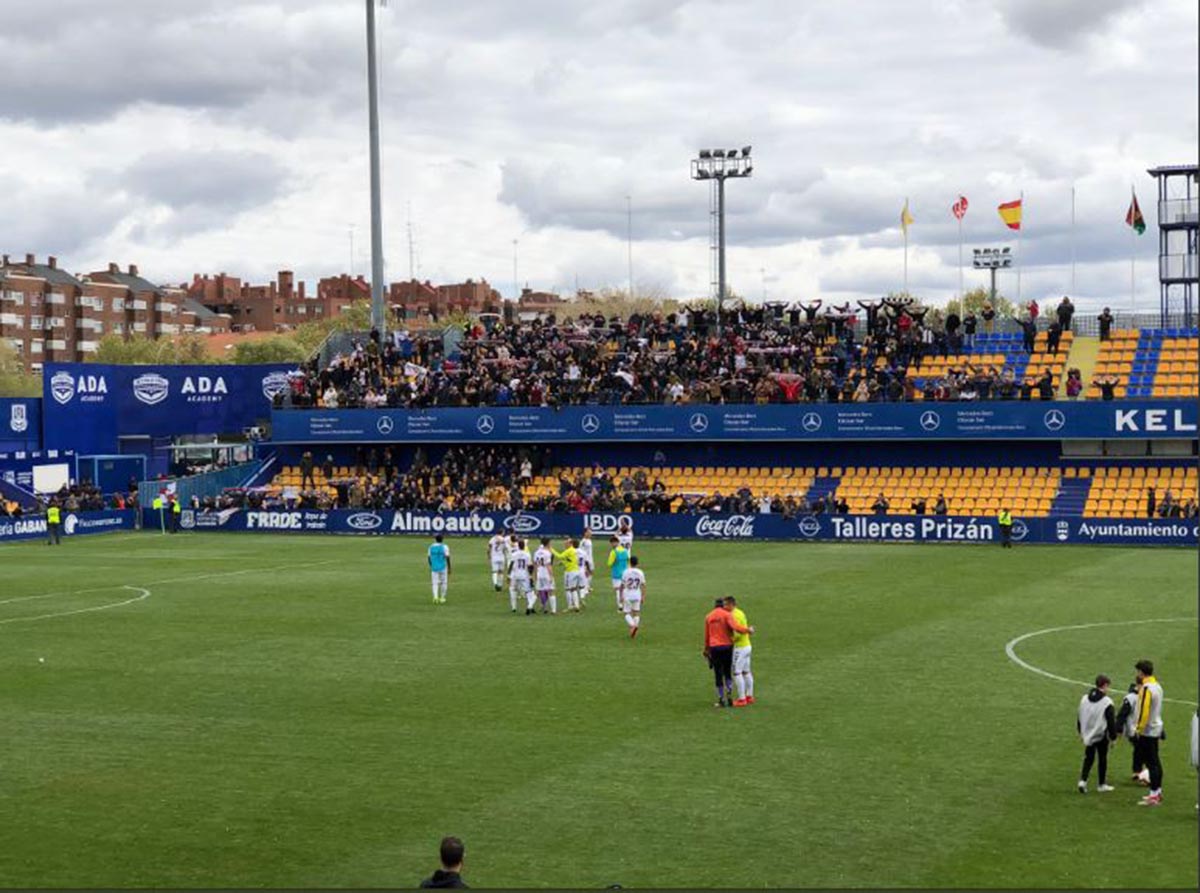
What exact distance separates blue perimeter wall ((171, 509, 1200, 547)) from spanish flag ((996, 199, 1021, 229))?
78.0 feet

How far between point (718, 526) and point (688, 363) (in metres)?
11.8

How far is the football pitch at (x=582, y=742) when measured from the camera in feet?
51.7

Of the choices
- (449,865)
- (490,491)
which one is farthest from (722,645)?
(490,491)

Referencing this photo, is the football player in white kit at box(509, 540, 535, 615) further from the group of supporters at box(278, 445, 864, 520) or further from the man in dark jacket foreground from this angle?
the man in dark jacket foreground

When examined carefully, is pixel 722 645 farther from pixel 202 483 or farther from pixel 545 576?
pixel 202 483

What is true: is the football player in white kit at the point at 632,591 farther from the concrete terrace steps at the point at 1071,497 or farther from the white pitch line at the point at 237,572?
the concrete terrace steps at the point at 1071,497

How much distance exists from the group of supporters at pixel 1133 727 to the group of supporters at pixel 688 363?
42.7 meters

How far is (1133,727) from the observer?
1786cm

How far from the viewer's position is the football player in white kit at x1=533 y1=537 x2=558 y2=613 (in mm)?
35125

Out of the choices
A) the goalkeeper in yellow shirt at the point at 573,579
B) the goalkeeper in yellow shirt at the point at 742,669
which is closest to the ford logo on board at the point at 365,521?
the goalkeeper in yellow shirt at the point at 573,579

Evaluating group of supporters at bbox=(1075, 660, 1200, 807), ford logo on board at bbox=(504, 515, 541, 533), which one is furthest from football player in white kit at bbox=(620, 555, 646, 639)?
ford logo on board at bbox=(504, 515, 541, 533)

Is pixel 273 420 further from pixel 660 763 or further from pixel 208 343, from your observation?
pixel 208 343

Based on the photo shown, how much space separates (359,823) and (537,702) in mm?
7259

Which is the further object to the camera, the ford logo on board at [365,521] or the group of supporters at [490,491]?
the ford logo on board at [365,521]
